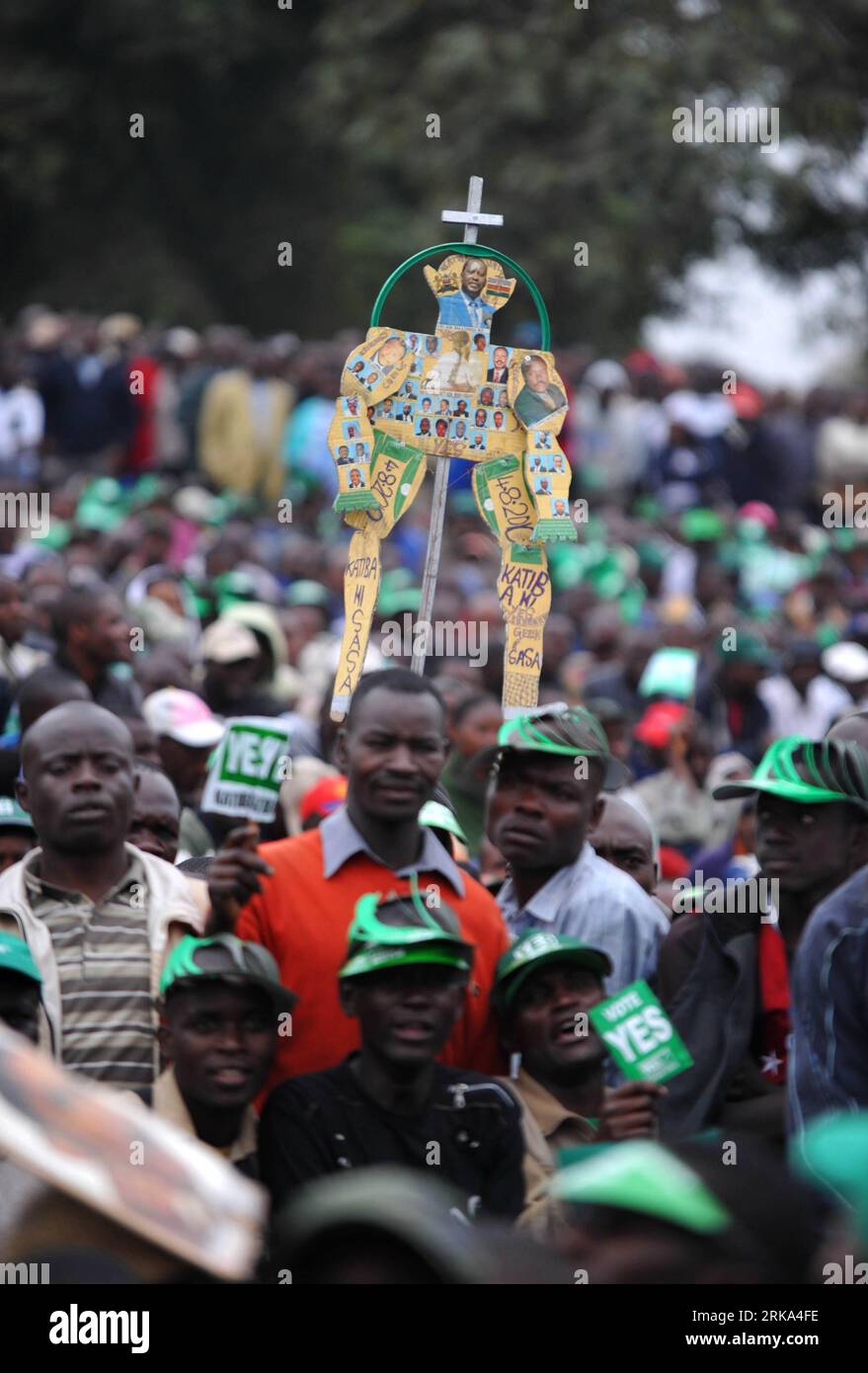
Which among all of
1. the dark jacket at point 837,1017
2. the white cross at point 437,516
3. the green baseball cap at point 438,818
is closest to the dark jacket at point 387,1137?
the dark jacket at point 837,1017

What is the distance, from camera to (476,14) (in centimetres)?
3006

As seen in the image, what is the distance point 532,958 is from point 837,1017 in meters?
0.91

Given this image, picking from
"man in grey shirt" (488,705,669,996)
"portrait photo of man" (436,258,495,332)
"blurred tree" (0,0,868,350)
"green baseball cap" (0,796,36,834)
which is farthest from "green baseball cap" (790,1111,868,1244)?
"blurred tree" (0,0,868,350)

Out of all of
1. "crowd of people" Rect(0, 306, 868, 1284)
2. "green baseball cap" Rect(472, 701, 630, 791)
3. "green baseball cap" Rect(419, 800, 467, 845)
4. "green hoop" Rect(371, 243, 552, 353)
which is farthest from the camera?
"green baseball cap" Rect(419, 800, 467, 845)

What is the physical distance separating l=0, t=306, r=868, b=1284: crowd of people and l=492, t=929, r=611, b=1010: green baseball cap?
1 centimetres

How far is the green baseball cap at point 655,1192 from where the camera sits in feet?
9.90

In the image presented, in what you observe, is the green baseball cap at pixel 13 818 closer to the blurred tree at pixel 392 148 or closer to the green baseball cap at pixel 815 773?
the green baseball cap at pixel 815 773

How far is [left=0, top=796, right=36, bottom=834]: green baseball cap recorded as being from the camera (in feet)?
21.8

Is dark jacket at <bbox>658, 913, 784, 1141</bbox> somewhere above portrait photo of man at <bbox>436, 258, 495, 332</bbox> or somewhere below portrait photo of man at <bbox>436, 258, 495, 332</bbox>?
below

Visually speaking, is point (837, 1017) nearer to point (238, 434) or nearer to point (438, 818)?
point (438, 818)

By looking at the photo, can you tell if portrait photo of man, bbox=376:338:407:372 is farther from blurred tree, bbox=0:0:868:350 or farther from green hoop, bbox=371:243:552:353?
blurred tree, bbox=0:0:868:350

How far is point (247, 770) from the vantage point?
5254mm

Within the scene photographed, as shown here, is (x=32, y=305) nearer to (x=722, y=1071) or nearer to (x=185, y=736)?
(x=185, y=736)

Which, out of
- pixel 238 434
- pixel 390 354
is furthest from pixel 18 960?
pixel 238 434
